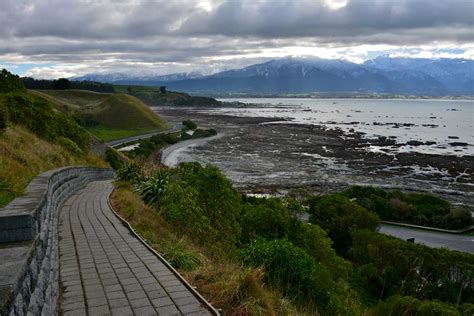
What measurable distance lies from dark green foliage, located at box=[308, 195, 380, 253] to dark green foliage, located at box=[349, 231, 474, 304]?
474cm

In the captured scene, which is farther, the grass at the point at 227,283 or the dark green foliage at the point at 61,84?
the dark green foliage at the point at 61,84

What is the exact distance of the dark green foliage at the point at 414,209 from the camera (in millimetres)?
38875

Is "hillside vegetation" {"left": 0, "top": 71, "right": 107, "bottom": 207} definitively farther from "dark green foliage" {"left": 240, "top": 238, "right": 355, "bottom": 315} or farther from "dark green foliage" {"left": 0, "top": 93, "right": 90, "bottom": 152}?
"dark green foliage" {"left": 240, "top": 238, "right": 355, "bottom": 315}

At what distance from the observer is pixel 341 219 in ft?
112

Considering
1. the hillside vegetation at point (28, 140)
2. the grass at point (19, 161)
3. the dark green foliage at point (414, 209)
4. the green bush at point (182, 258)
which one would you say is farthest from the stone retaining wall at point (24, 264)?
the dark green foliage at point (414, 209)

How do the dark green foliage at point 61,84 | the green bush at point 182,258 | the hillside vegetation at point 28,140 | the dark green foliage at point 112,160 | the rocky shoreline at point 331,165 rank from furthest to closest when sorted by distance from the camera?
1. the dark green foliage at point 61,84
2. the rocky shoreline at point 331,165
3. the dark green foliage at point 112,160
4. the hillside vegetation at point 28,140
5. the green bush at point 182,258

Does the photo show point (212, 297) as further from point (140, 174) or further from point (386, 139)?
point (386, 139)

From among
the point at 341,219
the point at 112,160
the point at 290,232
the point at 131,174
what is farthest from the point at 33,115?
the point at 341,219

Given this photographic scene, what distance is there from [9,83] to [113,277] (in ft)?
113

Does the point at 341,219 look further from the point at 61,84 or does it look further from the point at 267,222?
the point at 61,84

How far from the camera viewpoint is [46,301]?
557 centimetres

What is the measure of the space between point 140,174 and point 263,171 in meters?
36.3

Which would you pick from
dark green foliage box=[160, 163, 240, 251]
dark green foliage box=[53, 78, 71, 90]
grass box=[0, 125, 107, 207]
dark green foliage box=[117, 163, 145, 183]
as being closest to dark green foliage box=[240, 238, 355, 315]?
dark green foliage box=[160, 163, 240, 251]

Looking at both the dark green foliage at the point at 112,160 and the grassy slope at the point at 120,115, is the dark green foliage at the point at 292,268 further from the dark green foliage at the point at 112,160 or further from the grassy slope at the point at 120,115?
the grassy slope at the point at 120,115
